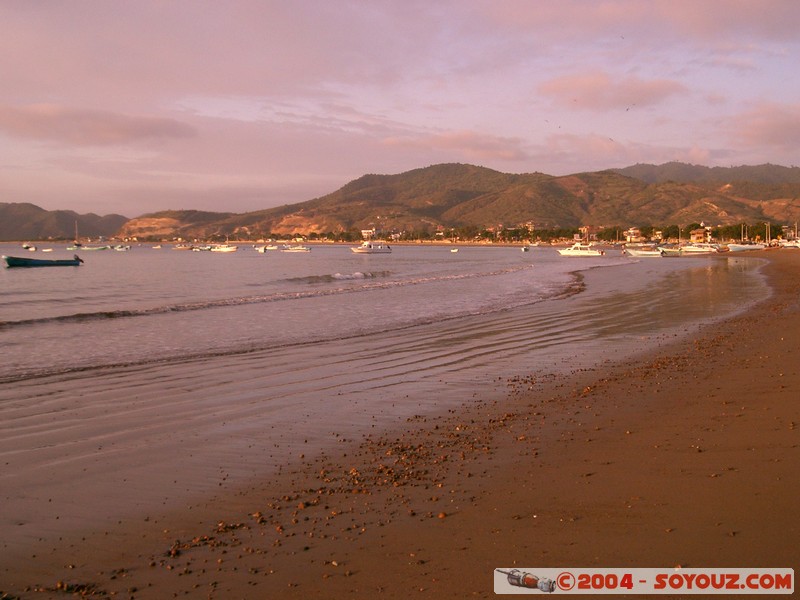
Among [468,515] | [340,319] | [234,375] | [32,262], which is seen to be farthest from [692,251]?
[468,515]

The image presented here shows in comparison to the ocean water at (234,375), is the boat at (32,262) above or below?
above

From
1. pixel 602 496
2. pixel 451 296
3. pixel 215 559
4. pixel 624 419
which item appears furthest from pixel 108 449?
pixel 451 296

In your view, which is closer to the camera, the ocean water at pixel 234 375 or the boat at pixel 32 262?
the ocean water at pixel 234 375

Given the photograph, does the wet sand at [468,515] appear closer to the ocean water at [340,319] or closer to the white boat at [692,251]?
the ocean water at [340,319]

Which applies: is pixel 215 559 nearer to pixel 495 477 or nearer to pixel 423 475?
pixel 423 475

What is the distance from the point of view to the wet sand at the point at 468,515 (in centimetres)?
509

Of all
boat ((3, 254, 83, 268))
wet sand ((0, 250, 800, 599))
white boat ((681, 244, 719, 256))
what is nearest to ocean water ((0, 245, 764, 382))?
wet sand ((0, 250, 800, 599))

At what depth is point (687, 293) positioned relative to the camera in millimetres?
33656

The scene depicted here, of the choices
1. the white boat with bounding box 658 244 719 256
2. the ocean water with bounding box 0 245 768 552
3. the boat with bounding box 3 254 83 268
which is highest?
the white boat with bounding box 658 244 719 256

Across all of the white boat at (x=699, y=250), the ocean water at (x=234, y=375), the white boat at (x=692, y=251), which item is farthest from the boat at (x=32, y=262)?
the white boat at (x=699, y=250)

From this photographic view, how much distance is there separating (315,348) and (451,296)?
18.8 meters

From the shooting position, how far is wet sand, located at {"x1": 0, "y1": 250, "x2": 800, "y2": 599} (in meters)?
5.09

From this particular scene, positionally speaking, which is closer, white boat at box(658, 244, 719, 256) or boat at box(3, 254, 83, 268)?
boat at box(3, 254, 83, 268)

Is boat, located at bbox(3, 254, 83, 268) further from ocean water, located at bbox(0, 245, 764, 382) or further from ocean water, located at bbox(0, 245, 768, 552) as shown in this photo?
ocean water, located at bbox(0, 245, 768, 552)
